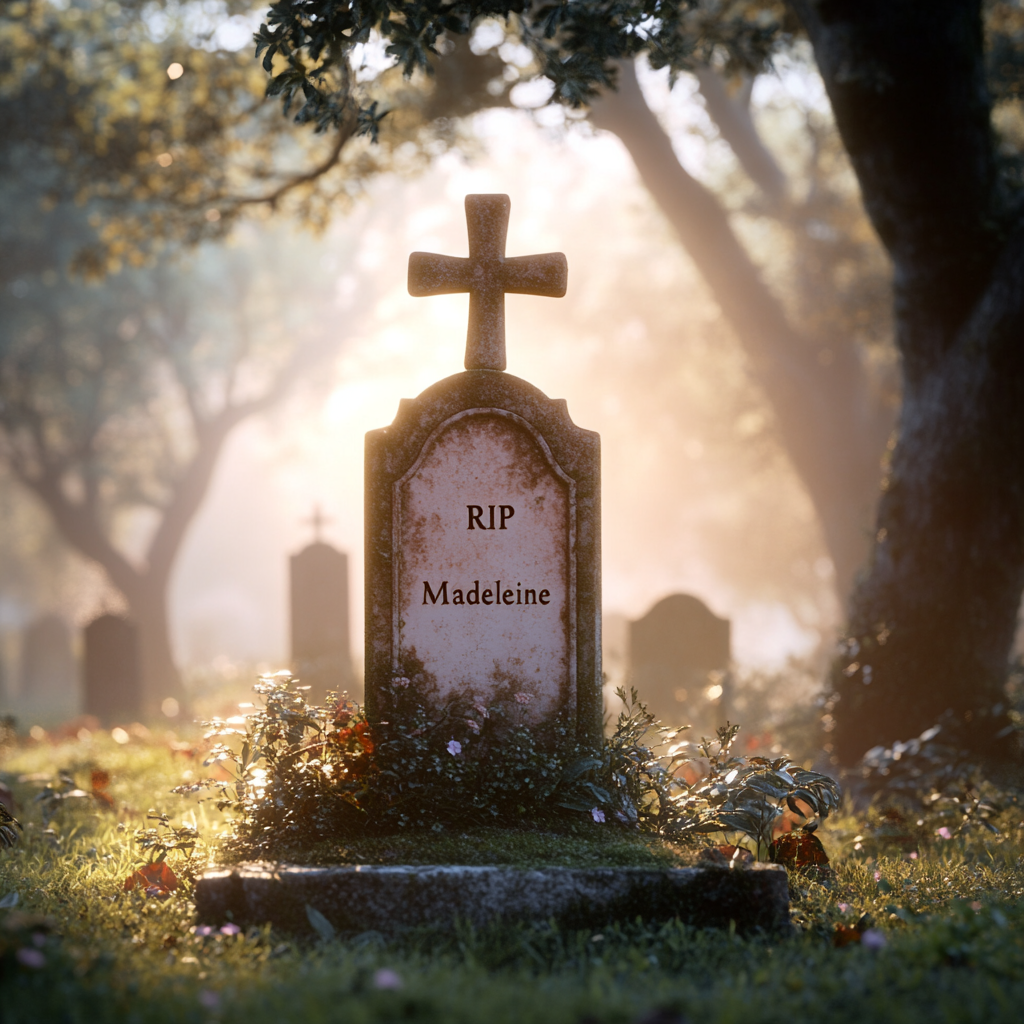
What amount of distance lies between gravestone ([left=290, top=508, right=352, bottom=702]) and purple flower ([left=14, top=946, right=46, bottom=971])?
9234 mm

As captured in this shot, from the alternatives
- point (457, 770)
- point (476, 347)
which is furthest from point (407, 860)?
point (476, 347)

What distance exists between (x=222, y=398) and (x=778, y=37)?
14.0 m

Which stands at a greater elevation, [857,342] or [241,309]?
[241,309]

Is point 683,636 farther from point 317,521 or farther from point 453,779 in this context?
point 453,779

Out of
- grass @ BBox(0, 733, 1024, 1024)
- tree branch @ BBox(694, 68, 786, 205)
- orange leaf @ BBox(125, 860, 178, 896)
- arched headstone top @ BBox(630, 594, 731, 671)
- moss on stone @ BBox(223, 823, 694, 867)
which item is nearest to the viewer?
grass @ BBox(0, 733, 1024, 1024)

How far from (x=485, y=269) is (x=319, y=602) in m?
7.90

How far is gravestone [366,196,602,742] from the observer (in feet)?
15.3

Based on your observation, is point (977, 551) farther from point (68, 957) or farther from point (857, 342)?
point (857, 342)

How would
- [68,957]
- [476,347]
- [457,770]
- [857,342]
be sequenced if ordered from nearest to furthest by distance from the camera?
1. [68,957]
2. [457,770]
3. [476,347]
4. [857,342]

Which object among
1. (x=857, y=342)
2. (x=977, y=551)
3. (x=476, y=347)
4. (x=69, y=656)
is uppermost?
(x=857, y=342)

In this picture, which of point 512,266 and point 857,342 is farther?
point 857,342

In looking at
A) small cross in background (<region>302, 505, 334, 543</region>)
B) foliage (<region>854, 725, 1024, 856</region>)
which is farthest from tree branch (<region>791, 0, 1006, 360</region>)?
small cross in background (<region>302, 505, 334, 543</region>)

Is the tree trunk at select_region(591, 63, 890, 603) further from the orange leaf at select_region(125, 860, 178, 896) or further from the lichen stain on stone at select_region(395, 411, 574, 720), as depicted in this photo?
the orange leaf at select_region(125, 860, 178, 896)

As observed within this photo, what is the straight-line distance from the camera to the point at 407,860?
11.8 ft
